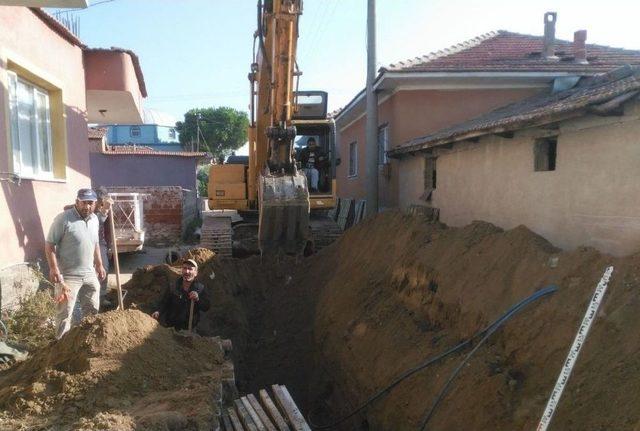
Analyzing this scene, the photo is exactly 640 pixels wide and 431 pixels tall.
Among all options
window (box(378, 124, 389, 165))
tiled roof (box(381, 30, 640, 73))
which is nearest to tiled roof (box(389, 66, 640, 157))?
tiled roof (box(381, 30, 640, 73))

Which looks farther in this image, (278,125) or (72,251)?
(278,125)

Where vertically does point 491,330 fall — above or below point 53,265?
below

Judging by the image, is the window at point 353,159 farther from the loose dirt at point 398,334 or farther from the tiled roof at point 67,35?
the tiled roof at point 67,35

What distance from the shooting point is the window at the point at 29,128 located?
6.73m

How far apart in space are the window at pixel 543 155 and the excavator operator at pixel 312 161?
16.2 feet

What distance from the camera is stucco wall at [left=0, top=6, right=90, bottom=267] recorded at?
616cm

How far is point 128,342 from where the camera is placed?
13.3 ft

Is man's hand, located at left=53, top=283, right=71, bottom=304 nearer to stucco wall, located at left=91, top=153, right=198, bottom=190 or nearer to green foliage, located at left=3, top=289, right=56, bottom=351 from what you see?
green foliage, located at left=3, top=289, right=56, bottom=351

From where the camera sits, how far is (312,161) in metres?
10.5

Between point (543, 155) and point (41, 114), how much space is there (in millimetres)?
7463

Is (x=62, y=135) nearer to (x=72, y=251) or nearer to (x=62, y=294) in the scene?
(x=72, y=251)

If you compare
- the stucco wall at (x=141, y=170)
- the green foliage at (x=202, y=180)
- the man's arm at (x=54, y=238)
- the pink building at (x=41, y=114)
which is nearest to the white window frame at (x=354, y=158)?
the pink building at (x=41, y=114)

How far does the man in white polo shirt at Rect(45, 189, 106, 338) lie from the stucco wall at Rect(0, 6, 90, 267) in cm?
120

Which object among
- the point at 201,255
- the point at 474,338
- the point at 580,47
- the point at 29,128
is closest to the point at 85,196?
the point at 29,128
